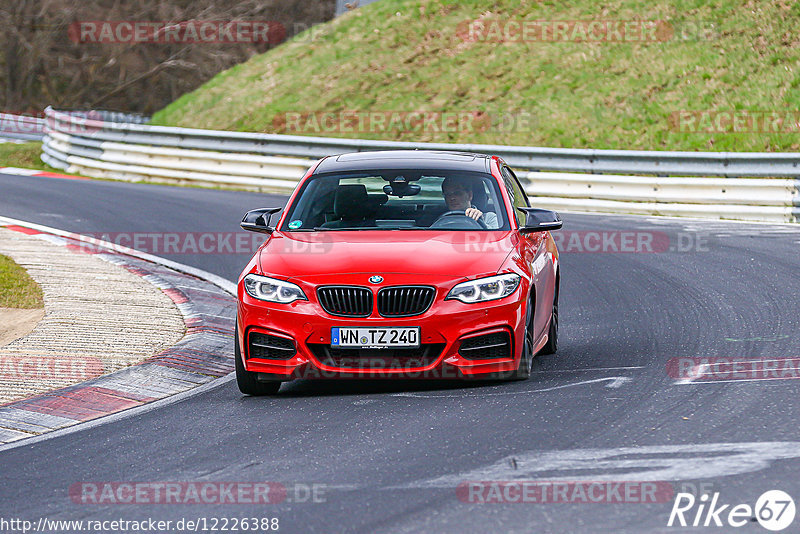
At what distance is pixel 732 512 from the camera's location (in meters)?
5.09

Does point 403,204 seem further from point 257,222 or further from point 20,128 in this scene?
point 20,128

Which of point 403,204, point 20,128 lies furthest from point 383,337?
point 20,128

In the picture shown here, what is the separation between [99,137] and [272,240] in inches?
724

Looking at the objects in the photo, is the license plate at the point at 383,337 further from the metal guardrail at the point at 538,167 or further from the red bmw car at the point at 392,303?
the metal guardrail at the point at 538,167

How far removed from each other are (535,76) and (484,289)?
21.5 m

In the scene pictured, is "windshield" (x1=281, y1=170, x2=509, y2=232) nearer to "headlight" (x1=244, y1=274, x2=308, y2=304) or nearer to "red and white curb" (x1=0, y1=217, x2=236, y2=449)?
"headlight" (x1=244, y1=274, x2=308, y2=304)

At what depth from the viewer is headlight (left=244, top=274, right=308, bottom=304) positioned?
7.80 metres

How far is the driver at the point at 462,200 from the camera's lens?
8.90m

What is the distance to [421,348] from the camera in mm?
7664

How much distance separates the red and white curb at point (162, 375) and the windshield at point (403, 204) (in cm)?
134

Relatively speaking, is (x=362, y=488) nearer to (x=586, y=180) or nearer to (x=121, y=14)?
(x=586, y=180)

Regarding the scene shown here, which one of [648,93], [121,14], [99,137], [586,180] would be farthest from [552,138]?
[121,14]

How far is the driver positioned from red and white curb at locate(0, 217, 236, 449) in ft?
6.85

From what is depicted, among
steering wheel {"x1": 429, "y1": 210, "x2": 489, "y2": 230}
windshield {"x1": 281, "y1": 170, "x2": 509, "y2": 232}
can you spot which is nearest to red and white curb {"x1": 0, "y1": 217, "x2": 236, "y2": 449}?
windshield {"x1": 281, "y1": 170, "x2": 509, "y2": 232}
